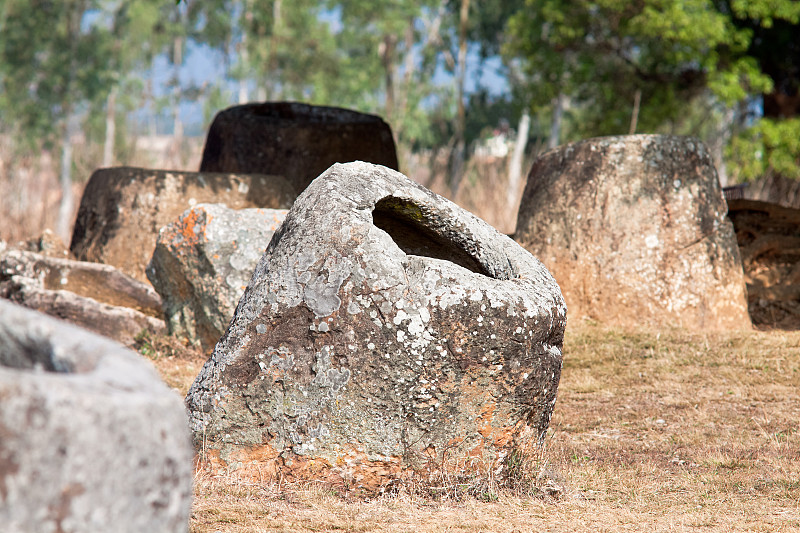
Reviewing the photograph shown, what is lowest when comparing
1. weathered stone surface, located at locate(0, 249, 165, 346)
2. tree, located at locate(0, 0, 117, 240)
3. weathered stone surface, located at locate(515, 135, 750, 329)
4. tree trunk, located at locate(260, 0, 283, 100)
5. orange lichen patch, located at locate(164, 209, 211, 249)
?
weathered stone surface, located at locate(0, 249, 165, 346)

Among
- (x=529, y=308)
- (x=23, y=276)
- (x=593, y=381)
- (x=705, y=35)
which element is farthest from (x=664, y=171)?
(x=705, y=35)

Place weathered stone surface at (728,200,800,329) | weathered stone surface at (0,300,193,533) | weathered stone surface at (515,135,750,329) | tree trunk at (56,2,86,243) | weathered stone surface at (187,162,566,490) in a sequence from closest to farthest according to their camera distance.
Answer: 1. weathered stone surface at (0,300,193,533)
2. weathered stone surface at (187,162,566,490)
3. weathered stone surface at (515,135,750,329)
4. weathered stone surface at (728,200,800,329)
5. tree trunk at (56,2,86,243)

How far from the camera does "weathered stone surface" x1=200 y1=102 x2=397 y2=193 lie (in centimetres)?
930

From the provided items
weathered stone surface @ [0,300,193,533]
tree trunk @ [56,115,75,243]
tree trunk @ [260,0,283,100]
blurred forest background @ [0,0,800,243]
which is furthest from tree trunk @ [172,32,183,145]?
weathered stone surface @ [0,300,193,533]

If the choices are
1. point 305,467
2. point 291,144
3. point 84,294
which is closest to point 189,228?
point 84,294

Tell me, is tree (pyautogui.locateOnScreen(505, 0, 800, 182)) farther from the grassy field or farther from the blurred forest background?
the grassy field

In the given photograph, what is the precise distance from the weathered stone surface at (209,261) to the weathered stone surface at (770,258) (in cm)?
476

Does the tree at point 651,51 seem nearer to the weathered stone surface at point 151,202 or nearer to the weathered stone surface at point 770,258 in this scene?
the weathered stone surface at point 770,258

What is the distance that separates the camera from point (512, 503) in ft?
11.1

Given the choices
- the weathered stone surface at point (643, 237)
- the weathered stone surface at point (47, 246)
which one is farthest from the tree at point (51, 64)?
the weathered stone surface at point (643, 237)

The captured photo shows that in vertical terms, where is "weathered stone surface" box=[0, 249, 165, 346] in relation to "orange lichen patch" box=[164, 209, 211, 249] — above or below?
below

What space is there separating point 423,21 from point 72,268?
25351 millimetres

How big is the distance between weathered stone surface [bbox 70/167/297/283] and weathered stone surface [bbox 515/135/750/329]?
2637mm

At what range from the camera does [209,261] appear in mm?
5926
